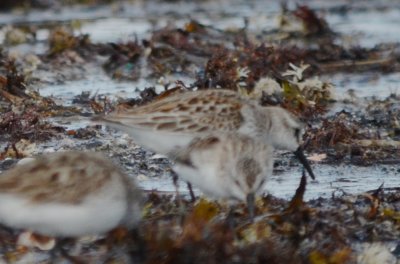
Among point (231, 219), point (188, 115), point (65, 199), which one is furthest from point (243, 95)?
point (65, 199)

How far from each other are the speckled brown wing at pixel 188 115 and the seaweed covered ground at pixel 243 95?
452 millimetres

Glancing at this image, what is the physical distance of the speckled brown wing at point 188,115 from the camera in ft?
24.2

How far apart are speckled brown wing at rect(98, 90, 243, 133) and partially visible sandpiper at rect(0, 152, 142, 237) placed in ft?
4.91

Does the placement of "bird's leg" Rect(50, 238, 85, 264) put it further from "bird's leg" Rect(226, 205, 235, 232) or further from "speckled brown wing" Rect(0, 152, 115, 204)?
"bird's leg" Rect(226, 205, 235, 232)

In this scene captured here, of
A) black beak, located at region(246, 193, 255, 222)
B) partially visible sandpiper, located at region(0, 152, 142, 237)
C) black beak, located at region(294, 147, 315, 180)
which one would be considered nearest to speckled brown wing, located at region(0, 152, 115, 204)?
partially visible sandpiper, located at region(0, 152, 142, 237)

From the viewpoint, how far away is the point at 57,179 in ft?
18.8

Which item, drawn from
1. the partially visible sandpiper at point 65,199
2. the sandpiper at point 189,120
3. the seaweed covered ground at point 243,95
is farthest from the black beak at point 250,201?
the sandpiper at point 189,120

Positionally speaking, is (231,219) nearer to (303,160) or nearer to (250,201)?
(250,201)

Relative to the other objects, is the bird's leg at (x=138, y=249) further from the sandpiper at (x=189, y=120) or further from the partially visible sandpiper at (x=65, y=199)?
the sandpiper at (x=189, y=120)

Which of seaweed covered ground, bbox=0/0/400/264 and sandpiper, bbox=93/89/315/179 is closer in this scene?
seaweed covered ground, bbox=0/0/400/264

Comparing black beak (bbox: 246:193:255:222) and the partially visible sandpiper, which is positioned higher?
the partially visible sandpiper

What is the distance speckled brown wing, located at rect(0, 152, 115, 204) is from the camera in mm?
5629

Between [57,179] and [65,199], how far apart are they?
137mm

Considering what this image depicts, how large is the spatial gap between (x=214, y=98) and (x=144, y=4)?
1504 cm
